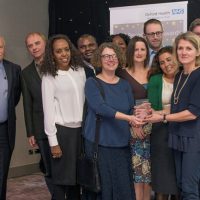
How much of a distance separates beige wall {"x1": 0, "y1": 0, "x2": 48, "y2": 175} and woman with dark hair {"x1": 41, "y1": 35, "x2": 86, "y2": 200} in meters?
2.34

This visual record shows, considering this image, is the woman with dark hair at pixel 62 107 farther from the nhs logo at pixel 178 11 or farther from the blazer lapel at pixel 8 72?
the nhs logo at pixel 178 11

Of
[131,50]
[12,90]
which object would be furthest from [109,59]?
[12,90]

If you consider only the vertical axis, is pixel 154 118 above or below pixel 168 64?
below

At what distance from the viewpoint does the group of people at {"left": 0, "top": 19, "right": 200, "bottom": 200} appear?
9.40ft

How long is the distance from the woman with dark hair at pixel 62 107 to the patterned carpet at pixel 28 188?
1.34 m

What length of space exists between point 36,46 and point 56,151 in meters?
0.97

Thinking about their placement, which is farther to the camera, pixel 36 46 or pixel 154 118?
pixel 36 46

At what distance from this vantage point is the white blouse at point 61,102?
10.4 ft

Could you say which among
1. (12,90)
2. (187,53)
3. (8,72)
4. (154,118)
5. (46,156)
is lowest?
(46,156)

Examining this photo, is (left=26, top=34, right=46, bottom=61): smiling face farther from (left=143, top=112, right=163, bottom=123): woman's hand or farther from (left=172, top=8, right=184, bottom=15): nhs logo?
(left=172, top=8, right=184, bottom=15): nhs logo

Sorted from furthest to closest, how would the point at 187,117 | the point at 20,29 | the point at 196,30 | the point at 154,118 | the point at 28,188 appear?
the point at 20,29 → the point at 28,188 → the point at 196,30 → the point at 154,118 → the point at 187,117

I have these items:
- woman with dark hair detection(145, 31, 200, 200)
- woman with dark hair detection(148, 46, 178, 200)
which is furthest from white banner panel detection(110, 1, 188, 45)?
woman with dark hair detection(145, 31, 200, 200)

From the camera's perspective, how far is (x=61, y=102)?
3174 millimetres

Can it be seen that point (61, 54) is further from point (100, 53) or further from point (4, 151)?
point (4, 151)
